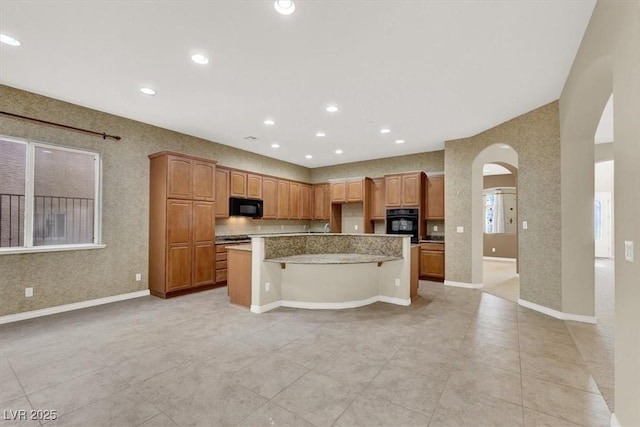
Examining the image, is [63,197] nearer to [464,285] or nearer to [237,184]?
[237,184]

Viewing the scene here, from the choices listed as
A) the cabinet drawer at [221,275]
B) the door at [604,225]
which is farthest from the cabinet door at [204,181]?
the door at [604,225]

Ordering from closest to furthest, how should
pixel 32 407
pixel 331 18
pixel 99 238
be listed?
1. pixel 32 407
2. pixel 331 18
3. pixel 99 238

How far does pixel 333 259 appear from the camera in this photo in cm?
423

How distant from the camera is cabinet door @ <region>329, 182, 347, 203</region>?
778 cm

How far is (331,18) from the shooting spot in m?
2.38

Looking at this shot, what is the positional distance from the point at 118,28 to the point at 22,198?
2.97 metres

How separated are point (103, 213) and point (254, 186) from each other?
308cm

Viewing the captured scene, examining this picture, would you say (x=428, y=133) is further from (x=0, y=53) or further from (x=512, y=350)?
(x=0, y=53)

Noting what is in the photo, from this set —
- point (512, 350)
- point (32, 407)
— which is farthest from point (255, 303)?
point (512, 350)

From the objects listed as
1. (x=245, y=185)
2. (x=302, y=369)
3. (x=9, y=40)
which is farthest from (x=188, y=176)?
(x=302, y=369)

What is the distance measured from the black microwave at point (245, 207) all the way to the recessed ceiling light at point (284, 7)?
15.0ft

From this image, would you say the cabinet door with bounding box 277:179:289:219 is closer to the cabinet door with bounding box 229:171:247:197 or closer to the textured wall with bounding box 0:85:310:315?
the cabinet door with bounding box 229:171:247:197

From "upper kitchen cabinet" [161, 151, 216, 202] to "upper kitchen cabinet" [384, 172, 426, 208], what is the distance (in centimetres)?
400

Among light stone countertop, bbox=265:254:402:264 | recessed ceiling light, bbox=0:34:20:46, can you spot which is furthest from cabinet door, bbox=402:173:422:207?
recessed ceiling light, bbox=0:34:20:46
